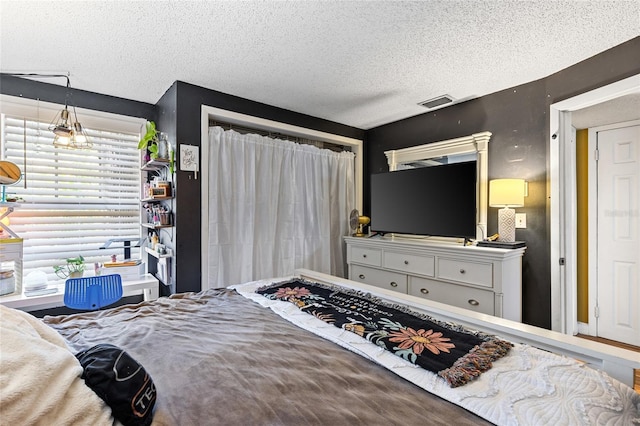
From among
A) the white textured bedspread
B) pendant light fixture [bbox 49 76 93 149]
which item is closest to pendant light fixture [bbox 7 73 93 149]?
pendant light fixture [bbox 49 76 93 149]

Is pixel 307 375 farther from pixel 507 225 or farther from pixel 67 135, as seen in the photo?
pixel 67 135

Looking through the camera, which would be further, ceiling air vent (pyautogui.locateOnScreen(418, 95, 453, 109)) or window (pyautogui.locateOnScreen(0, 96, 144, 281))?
ceiling air vent (pyautogui.locateOnScreen(418, 95, 453, 109))

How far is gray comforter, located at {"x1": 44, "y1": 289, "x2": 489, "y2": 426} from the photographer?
A: 826 millimetres

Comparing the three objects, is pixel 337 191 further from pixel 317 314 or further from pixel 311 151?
pixel 317 314

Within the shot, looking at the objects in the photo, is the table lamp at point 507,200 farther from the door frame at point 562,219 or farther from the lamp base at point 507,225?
the door frame at point 562,219

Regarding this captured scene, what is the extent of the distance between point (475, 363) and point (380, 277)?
2.23 m

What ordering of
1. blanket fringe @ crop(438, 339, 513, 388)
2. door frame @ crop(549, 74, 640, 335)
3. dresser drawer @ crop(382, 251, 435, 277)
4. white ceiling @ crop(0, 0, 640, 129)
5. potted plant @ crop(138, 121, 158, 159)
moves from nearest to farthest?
blanket fringe @ crop(438, 339, 513, 388)
white ceiling @ crop(0, 0, 640, 129)
door frame @ crop(549, 74, 640, 335)
potted plant @ crop(138, 121, 158, 159)
dresser drawer @ crop(382, 251, 435, 277)

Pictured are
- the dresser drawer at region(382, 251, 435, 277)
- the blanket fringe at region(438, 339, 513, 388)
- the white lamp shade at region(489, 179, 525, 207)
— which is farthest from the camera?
the dresser drawer at region(382, 251, 435, 277)

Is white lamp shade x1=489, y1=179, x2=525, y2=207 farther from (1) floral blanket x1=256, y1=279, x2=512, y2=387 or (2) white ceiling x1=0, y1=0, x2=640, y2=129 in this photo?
(1) floral blanket x1=256, y1=279, x2=512, y2=387

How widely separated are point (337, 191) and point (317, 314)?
7.94 feet

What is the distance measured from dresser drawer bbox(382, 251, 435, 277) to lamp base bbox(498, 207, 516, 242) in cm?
60

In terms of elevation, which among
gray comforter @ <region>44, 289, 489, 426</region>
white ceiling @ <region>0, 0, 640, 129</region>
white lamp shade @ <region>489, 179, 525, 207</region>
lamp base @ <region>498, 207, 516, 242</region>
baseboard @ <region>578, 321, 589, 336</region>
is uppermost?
white ceiling @ <region>0, 0, 640, 129</region>

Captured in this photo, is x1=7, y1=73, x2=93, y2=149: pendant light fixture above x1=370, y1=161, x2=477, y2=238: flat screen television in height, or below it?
above

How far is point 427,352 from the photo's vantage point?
1.11m
